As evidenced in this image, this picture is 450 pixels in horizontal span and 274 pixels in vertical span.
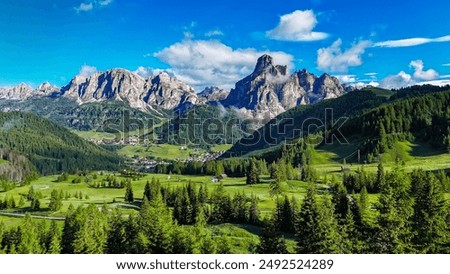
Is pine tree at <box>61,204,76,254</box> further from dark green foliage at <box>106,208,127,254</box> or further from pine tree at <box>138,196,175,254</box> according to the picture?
pine tree at <box>138,196,175,254</box>

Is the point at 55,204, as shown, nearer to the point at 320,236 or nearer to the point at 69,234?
the point at 69,234

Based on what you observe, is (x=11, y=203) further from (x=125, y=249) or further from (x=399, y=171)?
(x=399, y=171)

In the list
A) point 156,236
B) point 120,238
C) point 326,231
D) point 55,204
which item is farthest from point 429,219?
point 55,204

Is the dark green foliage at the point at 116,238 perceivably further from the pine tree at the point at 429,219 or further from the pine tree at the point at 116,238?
the pine tree at the point at 429,219

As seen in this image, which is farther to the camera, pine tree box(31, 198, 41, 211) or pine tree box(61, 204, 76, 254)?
pine tree box(31, 198, 41, 211)

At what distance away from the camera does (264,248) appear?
172 ft

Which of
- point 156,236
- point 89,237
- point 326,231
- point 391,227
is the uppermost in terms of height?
point 391,227

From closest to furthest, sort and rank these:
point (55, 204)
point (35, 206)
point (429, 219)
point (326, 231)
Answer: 1. point (326, 231)
2. point (429, 219)
3. point (55, 204)
4. point (35, 206)

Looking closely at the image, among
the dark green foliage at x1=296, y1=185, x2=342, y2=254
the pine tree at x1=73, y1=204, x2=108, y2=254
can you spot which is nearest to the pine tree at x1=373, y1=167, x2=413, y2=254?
the dark green foliage at x1=296, y1=185, x2=342, y2=254

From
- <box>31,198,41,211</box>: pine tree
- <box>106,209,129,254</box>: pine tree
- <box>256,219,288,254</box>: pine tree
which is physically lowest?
<box>31,198,41,211</box>: pine tree
